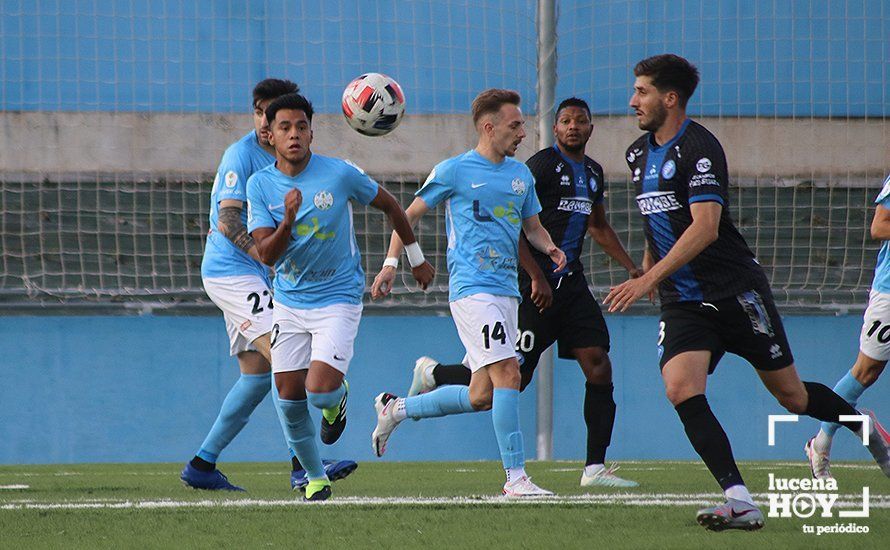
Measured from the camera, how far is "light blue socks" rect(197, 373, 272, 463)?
6.69 meters

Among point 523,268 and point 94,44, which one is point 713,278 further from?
point 94,44

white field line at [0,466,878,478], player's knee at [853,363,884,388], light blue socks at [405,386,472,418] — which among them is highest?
player's knee at [853,363,884,388]

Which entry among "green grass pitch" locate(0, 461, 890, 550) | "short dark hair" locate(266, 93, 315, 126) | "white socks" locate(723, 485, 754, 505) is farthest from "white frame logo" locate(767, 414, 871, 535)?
"short dark hair" locate(266, 93, 315, 126)

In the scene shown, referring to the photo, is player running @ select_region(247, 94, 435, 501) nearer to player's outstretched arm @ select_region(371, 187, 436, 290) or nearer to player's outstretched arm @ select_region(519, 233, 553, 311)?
player's outstretched arm @ select_region(371, 187, 436, 290)

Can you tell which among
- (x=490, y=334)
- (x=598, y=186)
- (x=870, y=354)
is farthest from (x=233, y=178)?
(x=870, y=354)

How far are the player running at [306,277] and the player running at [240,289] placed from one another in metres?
0.47

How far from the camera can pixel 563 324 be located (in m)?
7.06

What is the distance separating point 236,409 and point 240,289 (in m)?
0.63

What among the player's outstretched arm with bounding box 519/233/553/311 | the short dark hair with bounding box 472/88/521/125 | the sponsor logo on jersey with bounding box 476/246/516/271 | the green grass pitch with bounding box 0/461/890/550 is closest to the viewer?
the green grass pitch with bounding box 0/461/890/550

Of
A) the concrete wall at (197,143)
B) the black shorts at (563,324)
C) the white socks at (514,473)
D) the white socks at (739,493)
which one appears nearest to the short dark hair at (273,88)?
the black shorts at (563,324)

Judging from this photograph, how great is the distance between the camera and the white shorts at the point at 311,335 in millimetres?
5695

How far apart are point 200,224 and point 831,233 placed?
16.7 feet

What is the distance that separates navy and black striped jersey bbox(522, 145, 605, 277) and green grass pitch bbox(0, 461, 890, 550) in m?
1.23

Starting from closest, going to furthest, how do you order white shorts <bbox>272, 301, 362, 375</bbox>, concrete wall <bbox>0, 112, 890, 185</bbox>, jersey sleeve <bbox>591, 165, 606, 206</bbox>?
white shorts <bbox>272, 301, 362, 375</bbox> → jersey sleeve <bbox>591, 165, 606, 206</bbox> → concrete wall <bbox>0, 112, 890, 185</bbox>
